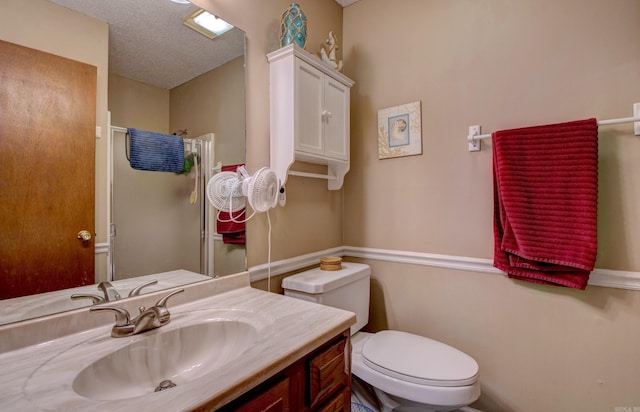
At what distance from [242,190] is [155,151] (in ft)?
1.19

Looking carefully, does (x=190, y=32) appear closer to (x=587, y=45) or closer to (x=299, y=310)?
(x=299, y=310)

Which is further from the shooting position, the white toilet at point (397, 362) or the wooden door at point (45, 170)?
the white toilet at point (397, 362)

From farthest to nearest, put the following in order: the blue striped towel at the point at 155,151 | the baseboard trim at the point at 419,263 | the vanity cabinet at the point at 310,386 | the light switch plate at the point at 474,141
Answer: the light switch plate at the point at 474,141
the baseboard trim at the point at 419,263
the blue striped towel at the point at 155,151
the vanity cabinet at the point at 310,386

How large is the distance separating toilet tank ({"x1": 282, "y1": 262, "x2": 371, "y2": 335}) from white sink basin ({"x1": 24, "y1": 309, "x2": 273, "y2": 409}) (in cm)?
41

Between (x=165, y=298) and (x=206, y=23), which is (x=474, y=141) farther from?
(x=165, y=298)

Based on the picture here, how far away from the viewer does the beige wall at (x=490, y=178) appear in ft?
4.10

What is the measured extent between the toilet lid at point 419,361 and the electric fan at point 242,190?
828 millimetres

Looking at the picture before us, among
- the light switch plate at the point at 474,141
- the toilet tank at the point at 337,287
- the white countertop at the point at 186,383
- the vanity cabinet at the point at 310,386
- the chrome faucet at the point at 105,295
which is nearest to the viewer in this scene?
the white countertop at the point at 186,383

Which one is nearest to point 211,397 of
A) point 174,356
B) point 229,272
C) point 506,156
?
point 174,356

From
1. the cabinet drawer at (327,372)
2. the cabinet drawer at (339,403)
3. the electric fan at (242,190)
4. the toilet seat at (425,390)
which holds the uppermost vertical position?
the electric fan at (242,190)

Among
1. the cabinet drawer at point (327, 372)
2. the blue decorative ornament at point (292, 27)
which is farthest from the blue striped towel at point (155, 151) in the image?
the cabinet drawer at point (327, 372)

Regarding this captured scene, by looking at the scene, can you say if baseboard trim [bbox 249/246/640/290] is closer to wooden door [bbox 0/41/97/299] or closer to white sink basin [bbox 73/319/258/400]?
white sink basin [bbox 73/319/258/400]

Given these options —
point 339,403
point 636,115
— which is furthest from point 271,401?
point 636,115

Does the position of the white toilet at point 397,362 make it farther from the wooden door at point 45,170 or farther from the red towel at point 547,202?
the wooden door at point 45,170
